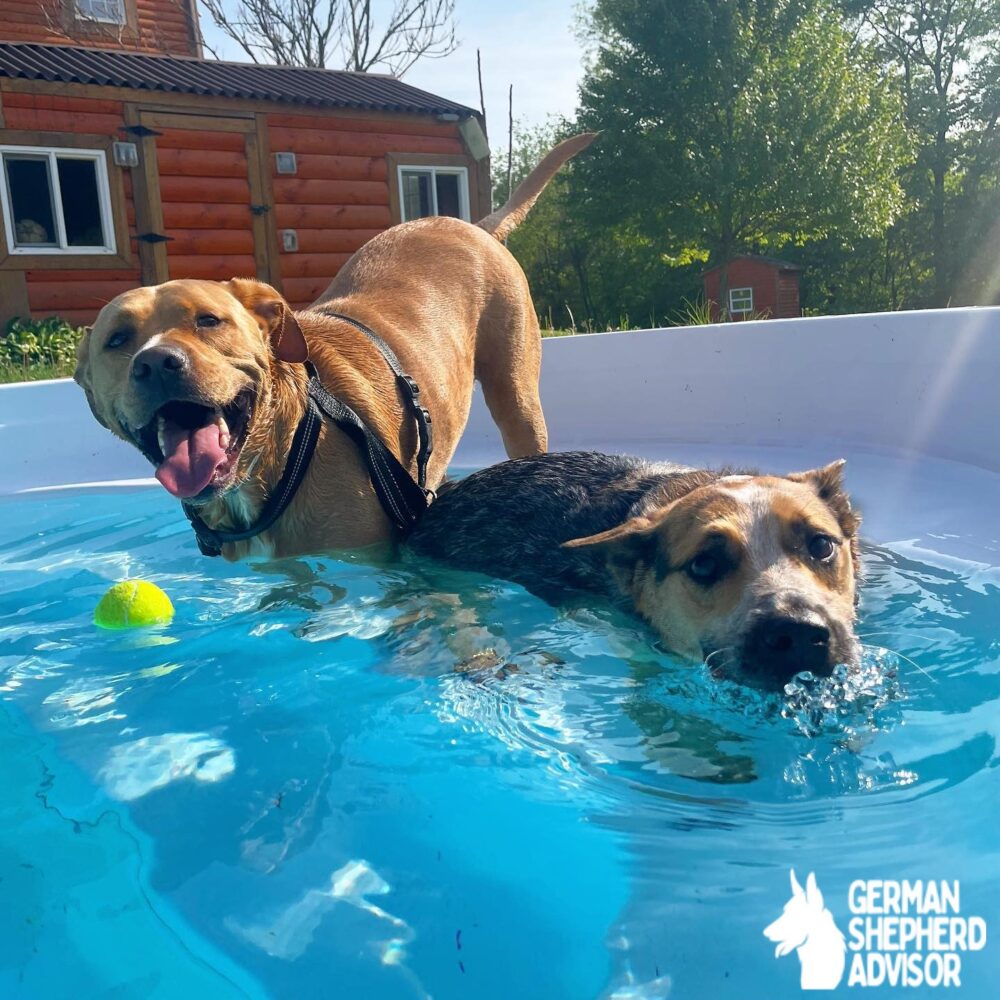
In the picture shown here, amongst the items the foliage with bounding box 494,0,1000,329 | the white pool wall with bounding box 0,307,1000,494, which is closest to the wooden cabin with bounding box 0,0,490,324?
the white pool wall with bounding box 0,307,1000,494

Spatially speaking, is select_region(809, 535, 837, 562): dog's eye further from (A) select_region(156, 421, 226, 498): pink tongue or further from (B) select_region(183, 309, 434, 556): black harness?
(A) select_region(156, 421, 226, 498): pink tongue

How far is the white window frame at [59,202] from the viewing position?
14.2 m

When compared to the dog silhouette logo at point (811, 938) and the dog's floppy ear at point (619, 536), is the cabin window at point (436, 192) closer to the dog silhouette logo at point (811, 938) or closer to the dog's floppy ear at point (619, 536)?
the dog's floppy ear at point (619, 536)

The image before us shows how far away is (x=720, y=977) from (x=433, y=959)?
0.50 metres

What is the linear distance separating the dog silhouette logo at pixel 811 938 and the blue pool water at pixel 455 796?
23mm

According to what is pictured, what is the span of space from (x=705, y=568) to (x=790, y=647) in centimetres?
50

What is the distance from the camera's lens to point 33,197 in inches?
640

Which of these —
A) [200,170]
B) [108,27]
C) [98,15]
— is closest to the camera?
[200,170]

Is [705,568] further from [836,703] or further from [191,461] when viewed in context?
[191,461]

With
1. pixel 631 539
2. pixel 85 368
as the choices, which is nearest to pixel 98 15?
pixel 85 368

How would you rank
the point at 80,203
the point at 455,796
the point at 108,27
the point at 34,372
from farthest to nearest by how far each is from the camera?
the point at 108,27 → the point at 80,203 → the point at 34,372 → the point at 455,796

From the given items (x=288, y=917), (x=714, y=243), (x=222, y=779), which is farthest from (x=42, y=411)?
(x=714, y=243)

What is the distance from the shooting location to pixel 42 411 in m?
7.42

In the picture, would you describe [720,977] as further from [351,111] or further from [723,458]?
[351,111]
